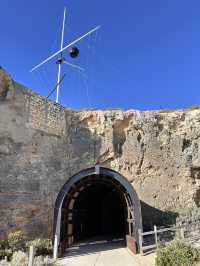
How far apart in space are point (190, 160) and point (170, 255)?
1102 centimetres

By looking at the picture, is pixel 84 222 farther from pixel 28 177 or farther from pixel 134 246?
pixel 134 246

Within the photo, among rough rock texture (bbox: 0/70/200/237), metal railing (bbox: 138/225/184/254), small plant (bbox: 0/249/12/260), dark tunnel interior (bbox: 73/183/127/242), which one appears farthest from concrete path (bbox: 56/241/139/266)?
dark tunnel interior (bbox: 73/183/127/242)

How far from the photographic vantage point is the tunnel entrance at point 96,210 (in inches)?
427

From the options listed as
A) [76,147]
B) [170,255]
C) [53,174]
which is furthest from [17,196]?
[170,255]

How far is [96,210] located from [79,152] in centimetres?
659

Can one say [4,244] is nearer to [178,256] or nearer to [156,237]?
[156,237]

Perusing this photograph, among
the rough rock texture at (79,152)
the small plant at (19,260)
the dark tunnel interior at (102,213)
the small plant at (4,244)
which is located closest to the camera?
the small plant at (19,260)

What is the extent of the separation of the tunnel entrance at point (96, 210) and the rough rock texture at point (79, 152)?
202 centimetres

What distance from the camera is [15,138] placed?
13.8 metres

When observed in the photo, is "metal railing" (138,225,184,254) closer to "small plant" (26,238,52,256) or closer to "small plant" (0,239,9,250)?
"small plant" (26,238,52,256)

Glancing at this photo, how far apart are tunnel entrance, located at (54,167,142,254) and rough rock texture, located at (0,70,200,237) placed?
2.02m

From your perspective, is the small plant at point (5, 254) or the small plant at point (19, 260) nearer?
the small plant at point (19, 260)

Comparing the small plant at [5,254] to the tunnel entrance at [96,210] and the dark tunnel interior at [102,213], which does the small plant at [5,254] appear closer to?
the tunnel entrance at [96,210]

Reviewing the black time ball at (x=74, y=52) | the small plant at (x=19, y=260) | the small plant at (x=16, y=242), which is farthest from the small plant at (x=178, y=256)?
the black time ball at (x=74, y=52)
